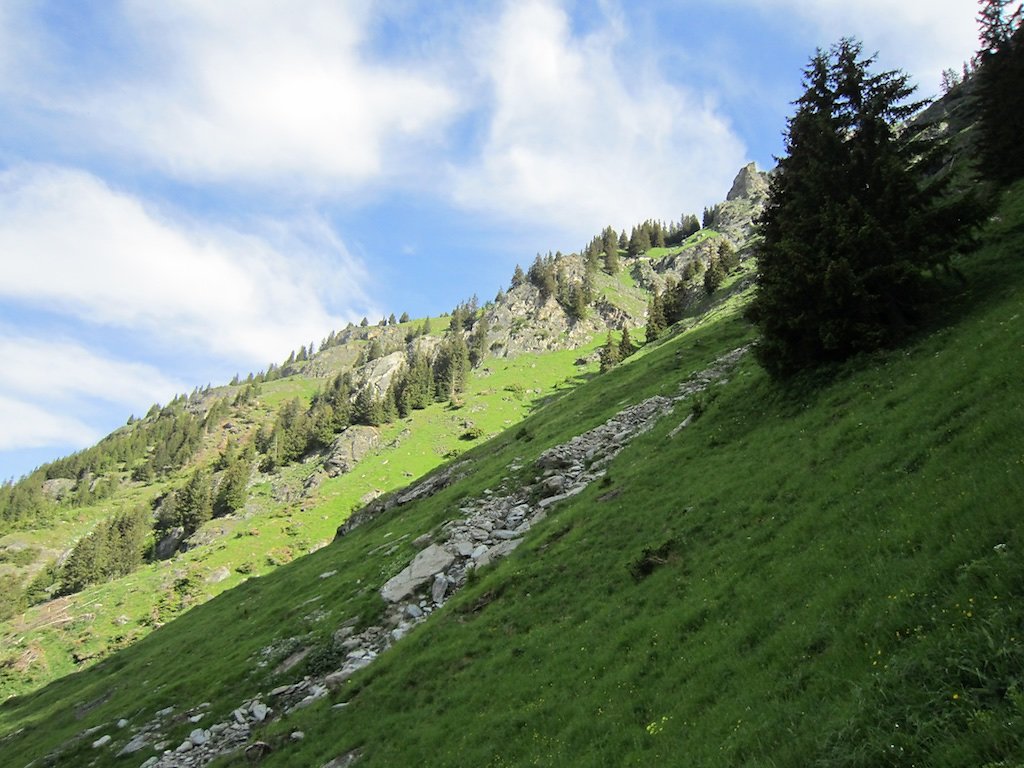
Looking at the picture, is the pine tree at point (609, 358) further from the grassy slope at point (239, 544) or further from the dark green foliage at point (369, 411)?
the dark green foliage at point (369, 411)

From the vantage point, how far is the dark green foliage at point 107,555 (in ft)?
362

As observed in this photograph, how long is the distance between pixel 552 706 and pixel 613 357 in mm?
112004

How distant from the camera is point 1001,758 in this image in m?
6.68

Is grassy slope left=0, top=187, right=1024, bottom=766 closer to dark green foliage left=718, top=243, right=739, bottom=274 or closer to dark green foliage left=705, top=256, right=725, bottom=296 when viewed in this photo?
dark green foliage left=705, top=256, right=725, bottom=296

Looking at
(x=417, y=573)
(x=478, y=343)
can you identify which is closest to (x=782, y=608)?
(x=417, y=573)

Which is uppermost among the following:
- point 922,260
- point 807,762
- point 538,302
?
point 538,302

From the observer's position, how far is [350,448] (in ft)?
419

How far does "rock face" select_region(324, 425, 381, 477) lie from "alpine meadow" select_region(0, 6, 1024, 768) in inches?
2602

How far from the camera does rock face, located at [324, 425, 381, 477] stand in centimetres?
12181

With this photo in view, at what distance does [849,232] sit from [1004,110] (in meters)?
24.0

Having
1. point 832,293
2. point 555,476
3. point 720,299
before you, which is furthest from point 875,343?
point 720,299

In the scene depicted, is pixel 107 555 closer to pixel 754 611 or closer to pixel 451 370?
pixel 451 370

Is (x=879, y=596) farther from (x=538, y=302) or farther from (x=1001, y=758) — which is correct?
(x=538, y=302)

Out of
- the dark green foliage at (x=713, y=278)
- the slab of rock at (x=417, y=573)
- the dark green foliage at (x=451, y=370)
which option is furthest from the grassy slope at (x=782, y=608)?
the dark green foliage at (x=451, y=370)
